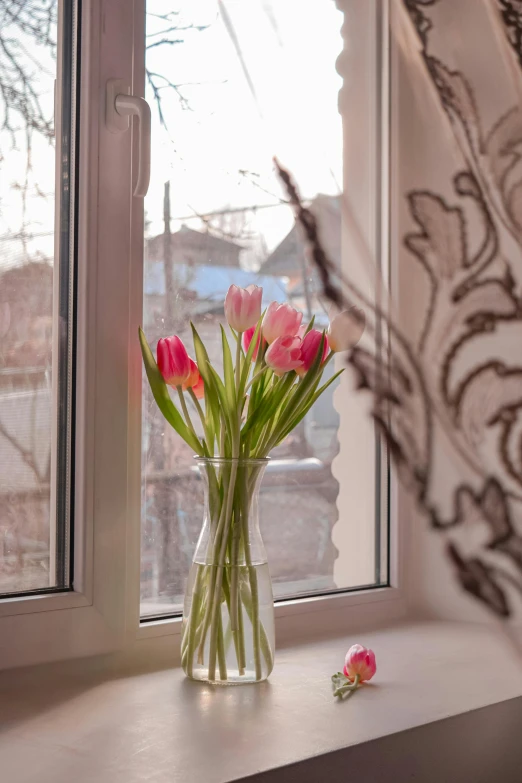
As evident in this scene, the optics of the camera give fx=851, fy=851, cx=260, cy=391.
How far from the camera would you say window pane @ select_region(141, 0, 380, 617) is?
124 centimetres

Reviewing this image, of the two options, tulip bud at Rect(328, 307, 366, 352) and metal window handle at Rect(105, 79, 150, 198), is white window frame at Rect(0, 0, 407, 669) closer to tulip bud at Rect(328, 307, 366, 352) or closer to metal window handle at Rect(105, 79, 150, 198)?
metal window handle at Rect(105, 79, 150, 198)

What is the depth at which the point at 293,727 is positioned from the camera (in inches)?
36.2

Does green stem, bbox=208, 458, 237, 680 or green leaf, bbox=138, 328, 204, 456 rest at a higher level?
green leaf, bbox=138, 328, 204, 456

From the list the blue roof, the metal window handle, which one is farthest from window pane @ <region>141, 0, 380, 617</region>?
the metal window handle

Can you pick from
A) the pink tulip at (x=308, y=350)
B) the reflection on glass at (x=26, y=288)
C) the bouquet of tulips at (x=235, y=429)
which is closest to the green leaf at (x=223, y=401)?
the bouquet of tulips at (x=235, y=429)

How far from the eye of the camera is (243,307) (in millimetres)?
1067

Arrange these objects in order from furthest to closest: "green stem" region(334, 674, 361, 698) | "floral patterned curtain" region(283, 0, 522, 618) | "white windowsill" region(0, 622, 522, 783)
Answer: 1. "floral patterned curtain" region(283, 0, 522, 618)
2. "green stem" region(334, 674, 361, 698)
3. "white windowsill" region(0, 622, 522, 783)

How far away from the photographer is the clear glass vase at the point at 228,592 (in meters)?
1.05

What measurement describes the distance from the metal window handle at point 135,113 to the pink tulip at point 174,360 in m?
0.21

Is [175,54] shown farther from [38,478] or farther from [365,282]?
[38,478]

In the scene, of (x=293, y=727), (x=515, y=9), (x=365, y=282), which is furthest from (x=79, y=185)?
(x=515, y=9)

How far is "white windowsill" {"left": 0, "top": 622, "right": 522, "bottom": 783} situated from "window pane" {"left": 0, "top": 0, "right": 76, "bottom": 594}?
0.53 ft

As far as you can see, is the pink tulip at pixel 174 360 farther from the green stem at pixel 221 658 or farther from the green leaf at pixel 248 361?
the green stem at pixel 221 658

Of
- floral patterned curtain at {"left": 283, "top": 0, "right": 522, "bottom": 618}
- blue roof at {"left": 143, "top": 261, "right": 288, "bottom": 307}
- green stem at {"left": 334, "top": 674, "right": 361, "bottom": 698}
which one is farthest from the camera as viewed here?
floral patterned curtain at {"left": 283, "top": 0, "right": 522, "bottom": 618}
